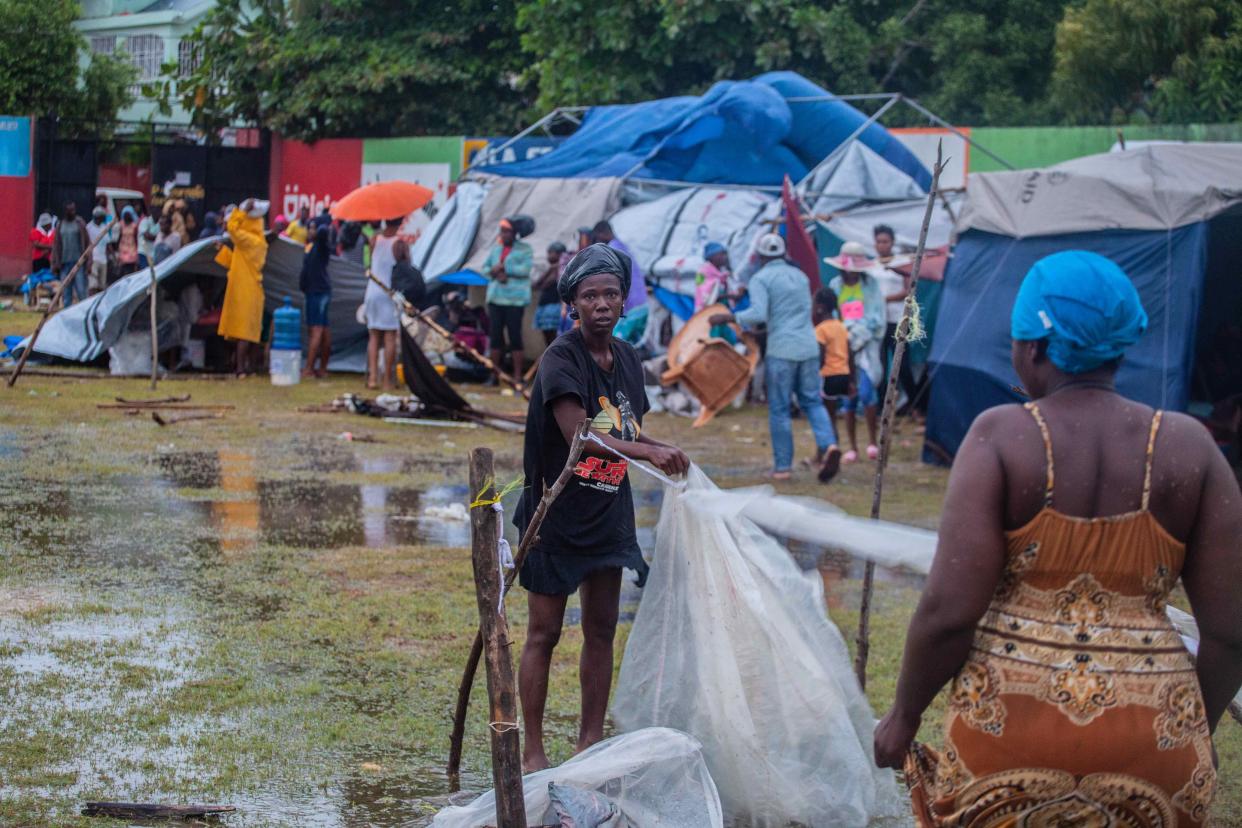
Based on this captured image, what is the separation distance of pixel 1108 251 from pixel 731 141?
7.56 meters

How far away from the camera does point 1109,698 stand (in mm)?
2547

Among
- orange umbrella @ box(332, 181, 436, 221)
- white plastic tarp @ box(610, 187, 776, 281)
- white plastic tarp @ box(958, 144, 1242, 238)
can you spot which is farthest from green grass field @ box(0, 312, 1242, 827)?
white plastic tarp @ box(610, 187, 776, 281)

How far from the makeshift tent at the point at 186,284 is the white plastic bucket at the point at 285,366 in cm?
122

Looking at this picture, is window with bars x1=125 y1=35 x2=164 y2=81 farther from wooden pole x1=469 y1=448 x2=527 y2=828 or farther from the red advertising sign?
wooden pole x1=469 y1=448 x2=527 y2=828

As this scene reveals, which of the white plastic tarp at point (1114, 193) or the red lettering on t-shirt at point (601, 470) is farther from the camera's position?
the white plastic tarp at point (1114, 193)

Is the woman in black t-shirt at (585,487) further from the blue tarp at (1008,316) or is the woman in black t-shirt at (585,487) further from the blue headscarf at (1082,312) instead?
the blue tarp at (1008,316)

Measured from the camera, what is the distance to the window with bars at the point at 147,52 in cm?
4319

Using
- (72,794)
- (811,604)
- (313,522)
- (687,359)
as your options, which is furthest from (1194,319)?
(72,794)

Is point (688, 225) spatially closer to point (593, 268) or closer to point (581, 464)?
point (593, 268)

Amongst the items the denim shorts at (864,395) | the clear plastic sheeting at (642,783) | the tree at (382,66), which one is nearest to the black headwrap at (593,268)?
the clear plastic sheeting at (642,783)

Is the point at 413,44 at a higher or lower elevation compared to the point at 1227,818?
higher

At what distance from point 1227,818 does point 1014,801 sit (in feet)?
8.13

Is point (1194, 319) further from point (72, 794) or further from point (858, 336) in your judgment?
point (72, 794)

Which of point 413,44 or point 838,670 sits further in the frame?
point 413,44
